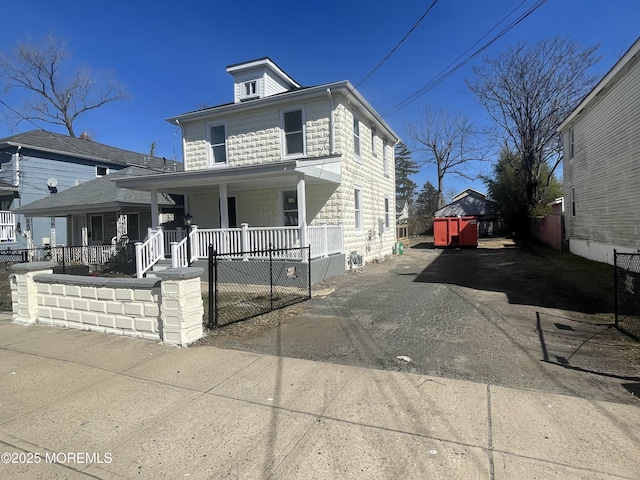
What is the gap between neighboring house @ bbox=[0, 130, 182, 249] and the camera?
18.7 metres

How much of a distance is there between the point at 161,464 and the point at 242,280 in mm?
7898

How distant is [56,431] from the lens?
3.02 meters

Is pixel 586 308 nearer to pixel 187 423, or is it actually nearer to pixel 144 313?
pixel 187 423

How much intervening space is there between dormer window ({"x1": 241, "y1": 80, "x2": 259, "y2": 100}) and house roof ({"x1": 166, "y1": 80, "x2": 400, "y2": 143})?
1229 mm

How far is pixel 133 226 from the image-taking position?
57.2ft

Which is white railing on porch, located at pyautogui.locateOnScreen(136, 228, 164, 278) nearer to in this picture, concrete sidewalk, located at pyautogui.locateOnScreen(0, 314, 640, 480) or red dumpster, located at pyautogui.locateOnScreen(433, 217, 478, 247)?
concrete sidewalk, located at pyautogui.locateOnScreen(0, 314, 640, 480)

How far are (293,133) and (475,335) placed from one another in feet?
32.1

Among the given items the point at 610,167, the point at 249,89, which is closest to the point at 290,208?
the point at 249,89

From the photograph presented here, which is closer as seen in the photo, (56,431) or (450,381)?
(56,431)

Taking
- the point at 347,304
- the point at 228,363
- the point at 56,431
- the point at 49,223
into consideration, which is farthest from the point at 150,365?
the point at 49,223

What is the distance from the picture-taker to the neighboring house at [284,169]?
10.6m

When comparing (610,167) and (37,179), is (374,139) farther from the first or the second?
(37,179)

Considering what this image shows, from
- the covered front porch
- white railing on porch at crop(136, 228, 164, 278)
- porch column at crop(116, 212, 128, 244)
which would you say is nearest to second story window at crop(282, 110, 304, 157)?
the covered front porch

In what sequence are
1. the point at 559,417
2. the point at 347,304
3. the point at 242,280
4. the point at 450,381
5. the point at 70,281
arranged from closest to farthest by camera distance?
the point at 559,417
the point at 450,381
the point at 70,281
the point at 347,304
the point at 242,280
